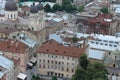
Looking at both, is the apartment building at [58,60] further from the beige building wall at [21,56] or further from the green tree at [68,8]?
the green tree at [68,8]

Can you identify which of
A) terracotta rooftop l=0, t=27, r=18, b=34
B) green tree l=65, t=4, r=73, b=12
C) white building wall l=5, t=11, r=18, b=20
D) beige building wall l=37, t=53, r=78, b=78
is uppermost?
white building wall l=5, t=11, r=18, b=20

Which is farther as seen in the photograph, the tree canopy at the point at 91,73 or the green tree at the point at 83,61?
the green tree at the point at 83,61

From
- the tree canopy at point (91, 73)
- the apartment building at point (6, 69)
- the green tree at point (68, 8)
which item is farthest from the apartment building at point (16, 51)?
the green tree at point (68, 8)

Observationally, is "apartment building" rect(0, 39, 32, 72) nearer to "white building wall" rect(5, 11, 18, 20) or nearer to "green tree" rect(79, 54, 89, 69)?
"green tree" rect(79, 54, 89, 69)

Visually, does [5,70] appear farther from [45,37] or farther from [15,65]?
[45,37]

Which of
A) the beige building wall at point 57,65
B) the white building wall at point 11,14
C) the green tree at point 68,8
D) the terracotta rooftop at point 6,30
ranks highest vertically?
the white building wall at point 11,14

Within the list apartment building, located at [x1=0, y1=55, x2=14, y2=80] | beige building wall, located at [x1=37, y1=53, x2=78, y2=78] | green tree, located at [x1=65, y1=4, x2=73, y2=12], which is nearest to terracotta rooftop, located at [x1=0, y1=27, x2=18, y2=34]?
beige building wall, located at [x1=37, y1=53, x2=78, y2=78]

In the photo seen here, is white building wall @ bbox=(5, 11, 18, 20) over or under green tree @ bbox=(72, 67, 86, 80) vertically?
over

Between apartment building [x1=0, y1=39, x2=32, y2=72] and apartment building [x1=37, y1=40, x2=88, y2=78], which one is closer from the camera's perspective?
apartment building [x1=37, y1=40, x2=88, y2=78]
